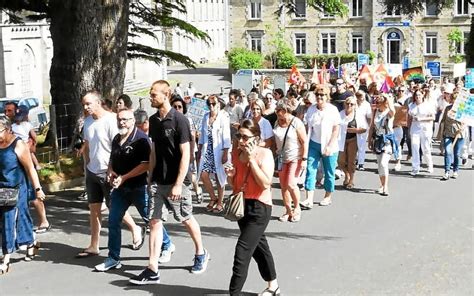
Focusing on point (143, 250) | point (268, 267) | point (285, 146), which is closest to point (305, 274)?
point (268, 267)

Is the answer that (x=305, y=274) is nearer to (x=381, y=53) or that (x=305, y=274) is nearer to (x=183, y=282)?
(x=183, y=282)

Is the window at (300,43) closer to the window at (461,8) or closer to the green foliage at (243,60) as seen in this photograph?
the green foliage at (243,60)

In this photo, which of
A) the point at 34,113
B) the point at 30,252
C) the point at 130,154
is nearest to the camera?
the point at 130,154

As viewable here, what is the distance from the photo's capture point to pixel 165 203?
778 cm

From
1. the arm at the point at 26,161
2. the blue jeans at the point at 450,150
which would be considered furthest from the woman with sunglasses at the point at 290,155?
the blue jeans at the point at 450,150

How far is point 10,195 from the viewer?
8211 millimetres

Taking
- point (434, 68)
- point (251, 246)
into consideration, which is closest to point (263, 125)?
point (251, 246)

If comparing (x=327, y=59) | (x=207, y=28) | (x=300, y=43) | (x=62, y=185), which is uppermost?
(x=207, y=28)

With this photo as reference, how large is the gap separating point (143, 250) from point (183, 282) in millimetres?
1445

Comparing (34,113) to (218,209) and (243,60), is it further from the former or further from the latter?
(243,60)

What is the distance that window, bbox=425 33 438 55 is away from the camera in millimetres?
66875

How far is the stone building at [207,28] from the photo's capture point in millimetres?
75688

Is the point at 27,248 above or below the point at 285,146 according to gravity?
below

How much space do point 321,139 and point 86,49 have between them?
5030 mm
